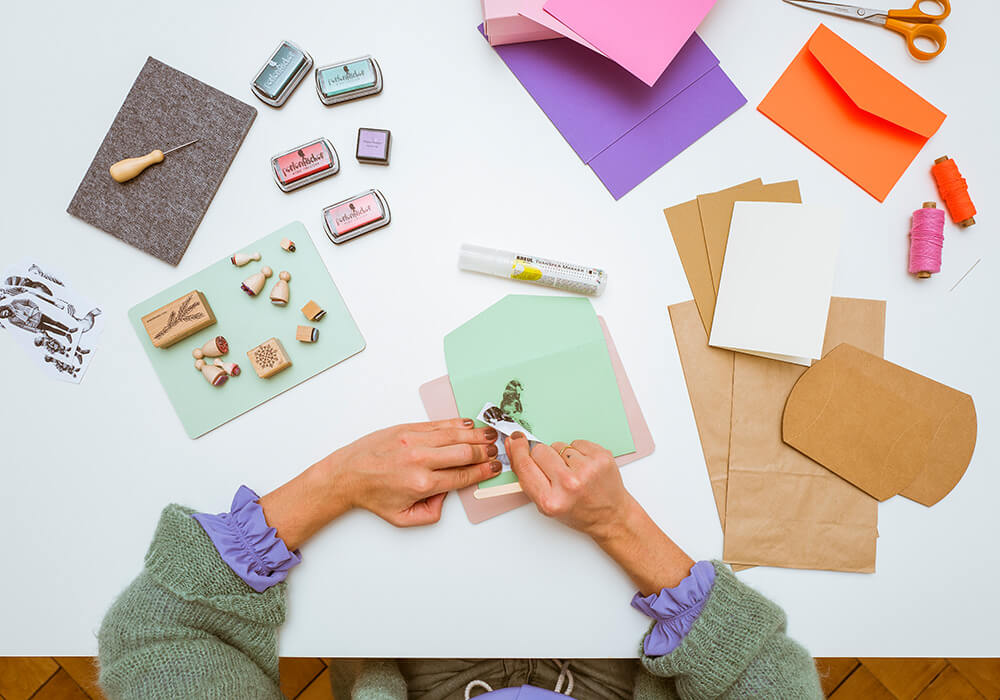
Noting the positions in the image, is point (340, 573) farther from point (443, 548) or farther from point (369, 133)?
point (369, 133)

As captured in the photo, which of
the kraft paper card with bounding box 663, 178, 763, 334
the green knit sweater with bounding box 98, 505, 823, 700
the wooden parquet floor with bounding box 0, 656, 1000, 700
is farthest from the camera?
the wooden parquet floor with bounding box 0, 656, 1000, 700

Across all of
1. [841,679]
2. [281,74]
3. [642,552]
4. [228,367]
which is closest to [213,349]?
[228,367]

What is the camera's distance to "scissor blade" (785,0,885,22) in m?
0.84

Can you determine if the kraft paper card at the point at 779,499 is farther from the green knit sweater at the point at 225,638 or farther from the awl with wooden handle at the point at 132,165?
the awl with wooden handle at the point at 132,165

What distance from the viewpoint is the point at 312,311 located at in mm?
787

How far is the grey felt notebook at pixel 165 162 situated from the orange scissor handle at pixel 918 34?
2.80ft

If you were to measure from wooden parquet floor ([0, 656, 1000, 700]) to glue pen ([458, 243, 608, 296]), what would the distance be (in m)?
0.96

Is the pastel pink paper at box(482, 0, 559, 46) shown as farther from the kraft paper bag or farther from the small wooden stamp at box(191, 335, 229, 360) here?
the small wooden stamp at box(191, 335, 229, 360)

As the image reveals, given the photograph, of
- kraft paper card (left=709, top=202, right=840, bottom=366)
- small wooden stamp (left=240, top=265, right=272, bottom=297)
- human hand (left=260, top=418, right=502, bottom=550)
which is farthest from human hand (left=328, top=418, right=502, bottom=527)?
kraft paper card (left=709, top=202, right=840, bottom=366)

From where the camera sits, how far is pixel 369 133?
81 cm

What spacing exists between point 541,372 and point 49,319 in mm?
629

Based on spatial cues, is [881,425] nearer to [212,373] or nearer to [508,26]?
[508,26]

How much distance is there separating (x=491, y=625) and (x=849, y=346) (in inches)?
22.1

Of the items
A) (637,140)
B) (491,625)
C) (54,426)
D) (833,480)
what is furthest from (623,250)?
(54,426)
